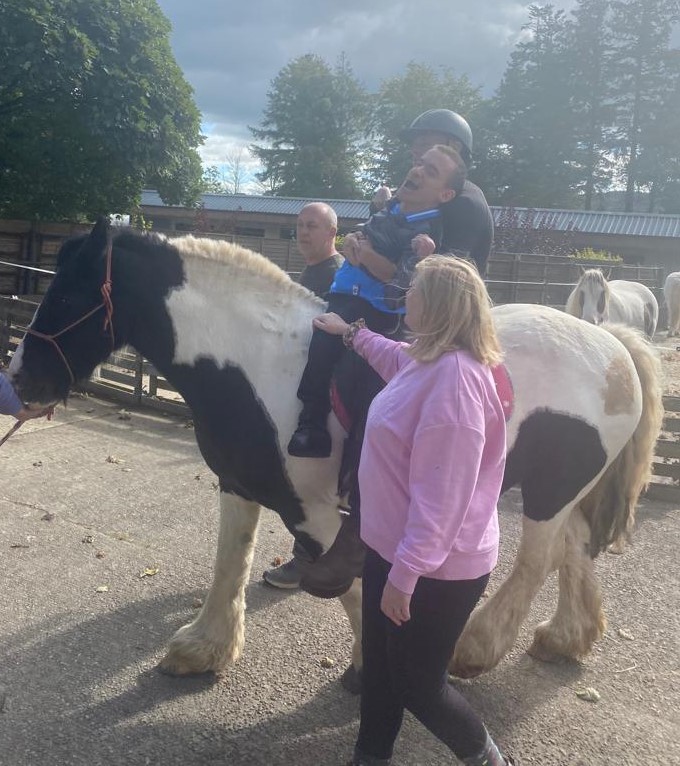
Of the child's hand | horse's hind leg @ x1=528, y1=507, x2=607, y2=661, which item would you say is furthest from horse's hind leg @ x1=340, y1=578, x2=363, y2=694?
the child's hand

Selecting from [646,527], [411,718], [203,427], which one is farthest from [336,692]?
[646,527]

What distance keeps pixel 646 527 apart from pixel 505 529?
44.1 inches

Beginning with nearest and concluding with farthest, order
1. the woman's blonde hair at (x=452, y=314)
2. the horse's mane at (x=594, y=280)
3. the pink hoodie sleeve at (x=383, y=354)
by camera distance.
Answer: the woman's blonde hair at (x=452, y=314) < the pink hoodie sleeve at (x=383, y=354) < the horse's mane at (x=594, y=280)

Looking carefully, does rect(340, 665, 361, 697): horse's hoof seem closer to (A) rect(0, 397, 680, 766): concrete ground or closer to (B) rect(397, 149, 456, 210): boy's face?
(A) rect(0, 397, 680, 766): concrete ground

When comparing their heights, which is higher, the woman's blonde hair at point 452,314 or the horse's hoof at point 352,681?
the woman's blonde hair at point 452,314

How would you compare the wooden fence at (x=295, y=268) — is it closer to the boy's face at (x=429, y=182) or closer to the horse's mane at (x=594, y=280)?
the horse's mane at (x=594, y=280)

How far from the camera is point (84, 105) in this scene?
39.6 ft

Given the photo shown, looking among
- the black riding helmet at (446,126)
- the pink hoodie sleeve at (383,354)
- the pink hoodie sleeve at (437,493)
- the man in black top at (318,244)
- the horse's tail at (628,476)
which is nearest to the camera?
the pink hoodie sleeve at (437,493)

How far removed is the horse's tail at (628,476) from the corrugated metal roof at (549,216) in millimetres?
21860

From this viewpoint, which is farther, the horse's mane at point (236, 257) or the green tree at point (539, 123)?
the green tree at point (539, 123)

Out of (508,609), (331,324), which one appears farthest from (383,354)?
Result: (508,609)

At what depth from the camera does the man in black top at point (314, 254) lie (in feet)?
13.2

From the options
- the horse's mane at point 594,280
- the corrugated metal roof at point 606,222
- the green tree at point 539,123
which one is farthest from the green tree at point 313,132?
the horse's mane at point 594,280

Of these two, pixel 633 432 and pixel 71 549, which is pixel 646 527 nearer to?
pixel 633 432
